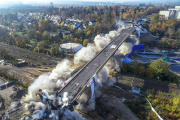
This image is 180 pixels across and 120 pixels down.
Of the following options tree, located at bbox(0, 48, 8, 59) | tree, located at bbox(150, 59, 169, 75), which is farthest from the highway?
tree, located at bbox(0, 48, 8, 59)

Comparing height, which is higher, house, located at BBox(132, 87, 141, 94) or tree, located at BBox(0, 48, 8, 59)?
tree, located at BBox(0, 48, 8, 59)

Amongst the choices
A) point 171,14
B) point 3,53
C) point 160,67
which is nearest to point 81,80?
point 160,67

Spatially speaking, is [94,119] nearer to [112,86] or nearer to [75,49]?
[112,86]

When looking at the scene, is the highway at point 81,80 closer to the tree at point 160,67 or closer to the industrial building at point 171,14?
the tree at point 160,67

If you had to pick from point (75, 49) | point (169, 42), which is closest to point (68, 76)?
point (75, 49)

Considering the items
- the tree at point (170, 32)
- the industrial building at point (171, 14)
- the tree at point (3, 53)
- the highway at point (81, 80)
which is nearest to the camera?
the highway at point (81, 80)

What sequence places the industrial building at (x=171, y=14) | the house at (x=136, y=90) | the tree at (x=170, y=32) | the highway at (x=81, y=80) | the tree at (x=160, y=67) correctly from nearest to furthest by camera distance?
the highway at (x=81, y=80) → the house at (x=136, y=90) → the tree at (x=160, y=67) → the tree at (x=170, y=32) → the industrial building at (x=171, y=14)

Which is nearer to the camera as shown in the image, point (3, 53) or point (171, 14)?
point (3, 53)

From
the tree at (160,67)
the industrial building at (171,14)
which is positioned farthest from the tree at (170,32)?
the tree at (160,67)

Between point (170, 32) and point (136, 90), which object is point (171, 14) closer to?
point (170, 32)

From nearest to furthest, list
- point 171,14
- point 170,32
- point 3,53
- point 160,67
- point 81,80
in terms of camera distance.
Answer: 1. point 81,80
2. point 160,67
3. point 3,53
4. point 170,32
5. point 171,14

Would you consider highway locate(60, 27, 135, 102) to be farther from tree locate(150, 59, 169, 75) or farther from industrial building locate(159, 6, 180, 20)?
industrial building locate(159, 6, 180, 20)
